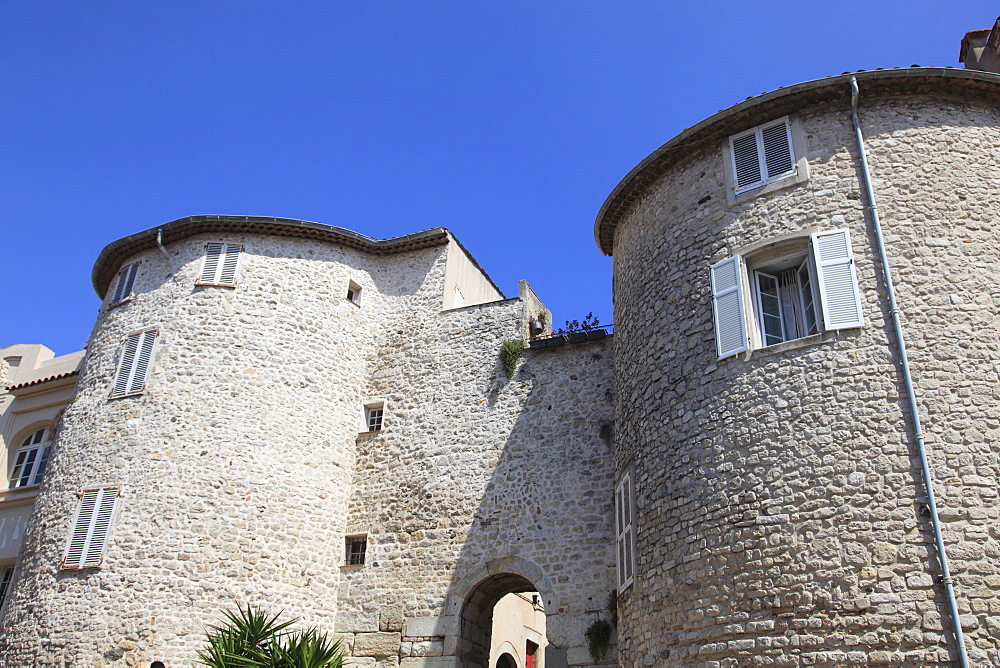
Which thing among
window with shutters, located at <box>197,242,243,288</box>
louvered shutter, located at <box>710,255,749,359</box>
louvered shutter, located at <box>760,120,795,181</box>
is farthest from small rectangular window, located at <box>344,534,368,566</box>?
louvered shutter, located at <box>760,120,795,181</box>

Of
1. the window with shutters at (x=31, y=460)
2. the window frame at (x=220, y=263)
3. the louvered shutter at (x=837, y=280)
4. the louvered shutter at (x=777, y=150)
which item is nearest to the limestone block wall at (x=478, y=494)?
the window frame at (x=220, y=263)

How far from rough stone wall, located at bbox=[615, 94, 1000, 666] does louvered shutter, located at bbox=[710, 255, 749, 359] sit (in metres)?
0.15

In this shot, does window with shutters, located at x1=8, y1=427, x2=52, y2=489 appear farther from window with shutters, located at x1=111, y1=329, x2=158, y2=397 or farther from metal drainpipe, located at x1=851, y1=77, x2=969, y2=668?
metal drainpipe, located at x1=851, y1=77, x2=969, y2=668

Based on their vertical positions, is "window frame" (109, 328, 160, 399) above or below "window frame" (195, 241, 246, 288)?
below

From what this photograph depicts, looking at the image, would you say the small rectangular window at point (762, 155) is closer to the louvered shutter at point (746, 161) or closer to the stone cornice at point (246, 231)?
the louvered shutter at point (746, 161)

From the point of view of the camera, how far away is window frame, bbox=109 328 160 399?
50.7ft

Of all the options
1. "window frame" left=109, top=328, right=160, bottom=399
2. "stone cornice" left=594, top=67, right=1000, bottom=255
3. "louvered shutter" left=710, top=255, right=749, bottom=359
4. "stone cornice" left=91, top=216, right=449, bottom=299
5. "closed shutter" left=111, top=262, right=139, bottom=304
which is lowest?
"louvered shutter" left=710, top=255, right=749, bottom=359

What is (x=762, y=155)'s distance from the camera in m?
11.4

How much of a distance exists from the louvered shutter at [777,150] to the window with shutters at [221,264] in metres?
10.2

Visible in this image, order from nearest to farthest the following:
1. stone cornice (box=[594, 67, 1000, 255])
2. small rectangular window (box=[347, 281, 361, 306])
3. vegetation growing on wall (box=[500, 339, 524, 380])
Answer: stone cornice (box=[594, 67, 1000, 255])
vegetation growing on wall (box=[500, 339, 524, 380])
small rectangular window (box=[347, 281, 361, 306])

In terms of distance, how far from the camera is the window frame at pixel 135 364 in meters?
15.5

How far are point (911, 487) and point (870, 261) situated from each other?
9.24 ft

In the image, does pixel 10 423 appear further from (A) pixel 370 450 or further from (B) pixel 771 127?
(B) pixel 771 127

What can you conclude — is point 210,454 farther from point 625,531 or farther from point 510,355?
point 625,531
